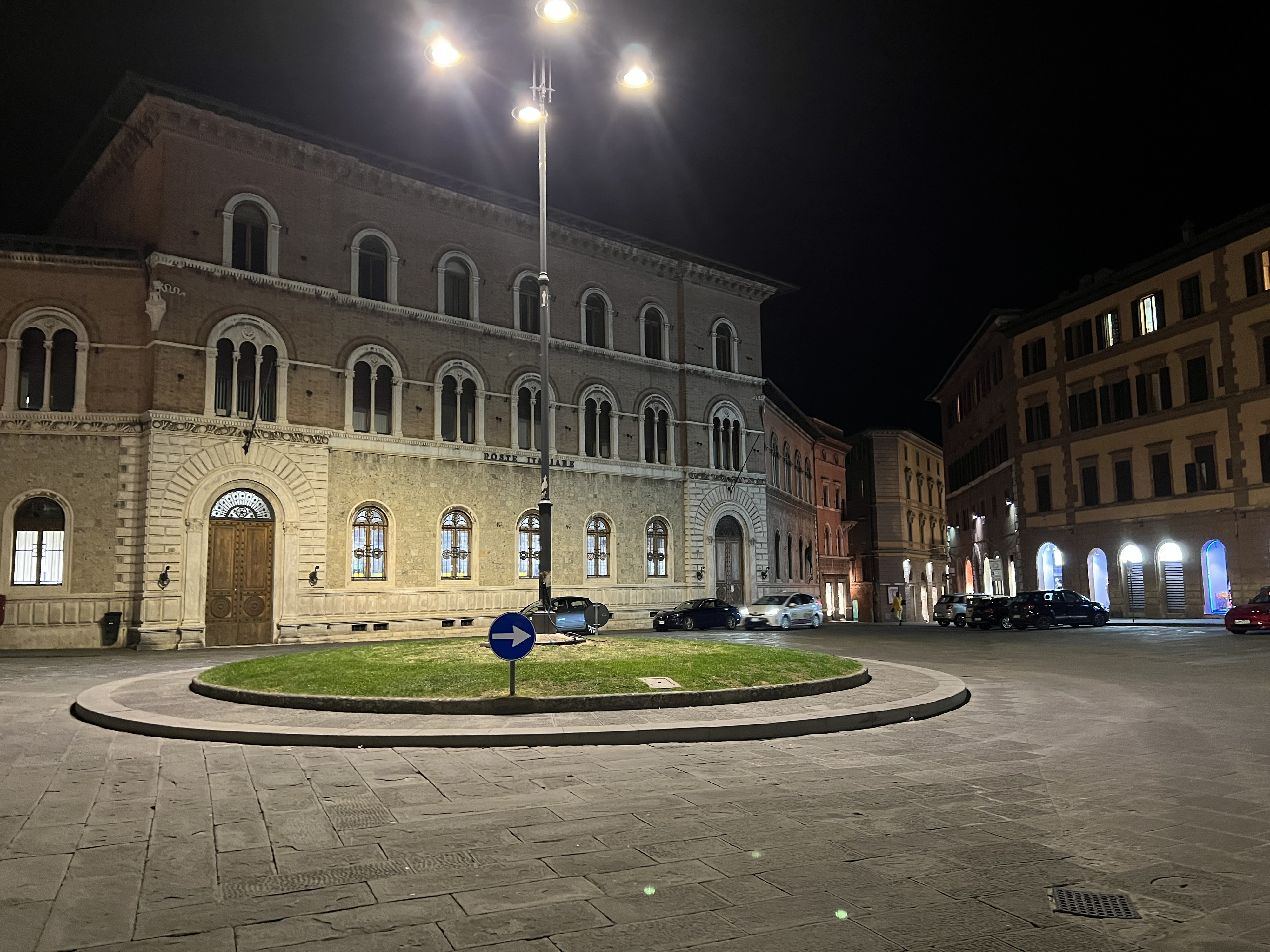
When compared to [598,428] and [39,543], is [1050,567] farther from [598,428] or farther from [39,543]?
[39,543]

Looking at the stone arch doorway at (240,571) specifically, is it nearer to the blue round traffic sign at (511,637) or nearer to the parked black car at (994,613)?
the blue round traffic sign at (511,637)

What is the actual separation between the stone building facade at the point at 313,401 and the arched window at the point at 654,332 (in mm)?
105

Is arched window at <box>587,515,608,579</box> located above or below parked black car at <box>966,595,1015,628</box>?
above

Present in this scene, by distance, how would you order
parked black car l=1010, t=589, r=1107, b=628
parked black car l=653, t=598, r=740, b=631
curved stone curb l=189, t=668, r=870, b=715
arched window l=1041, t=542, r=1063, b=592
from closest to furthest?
curved stone curb l=189, t=668, r=870, b=715 < parked black car l=653, t=598, r=740, b=631 < parked black car l=1010, t=589, r=1107, b=628 < arched window l=1041, t=542, r=1063, b=592

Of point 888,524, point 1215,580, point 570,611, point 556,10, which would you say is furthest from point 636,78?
point 888,524

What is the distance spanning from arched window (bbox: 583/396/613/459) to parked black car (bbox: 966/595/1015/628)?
1622cm

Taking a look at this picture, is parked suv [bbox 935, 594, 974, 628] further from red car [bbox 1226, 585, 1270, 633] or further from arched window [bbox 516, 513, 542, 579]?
arched window [bbox 516, 513, 542, 579]

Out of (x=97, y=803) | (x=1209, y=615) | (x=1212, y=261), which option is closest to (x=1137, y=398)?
(x=1212, y=261)

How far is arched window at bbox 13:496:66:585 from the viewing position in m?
24.9

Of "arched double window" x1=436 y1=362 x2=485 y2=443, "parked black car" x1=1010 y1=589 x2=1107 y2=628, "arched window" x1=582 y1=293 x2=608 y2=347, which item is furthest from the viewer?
"arched window" x1=582 y1=293 x2=608 y2=347

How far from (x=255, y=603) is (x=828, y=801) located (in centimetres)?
2396

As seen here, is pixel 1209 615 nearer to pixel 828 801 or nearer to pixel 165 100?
pixel 828 801

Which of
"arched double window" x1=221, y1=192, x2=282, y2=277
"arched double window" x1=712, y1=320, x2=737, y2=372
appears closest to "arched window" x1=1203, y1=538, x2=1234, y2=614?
"arched double window" x1=712, y1=320, x2=737, y2=372

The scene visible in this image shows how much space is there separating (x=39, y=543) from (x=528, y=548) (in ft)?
49.3
